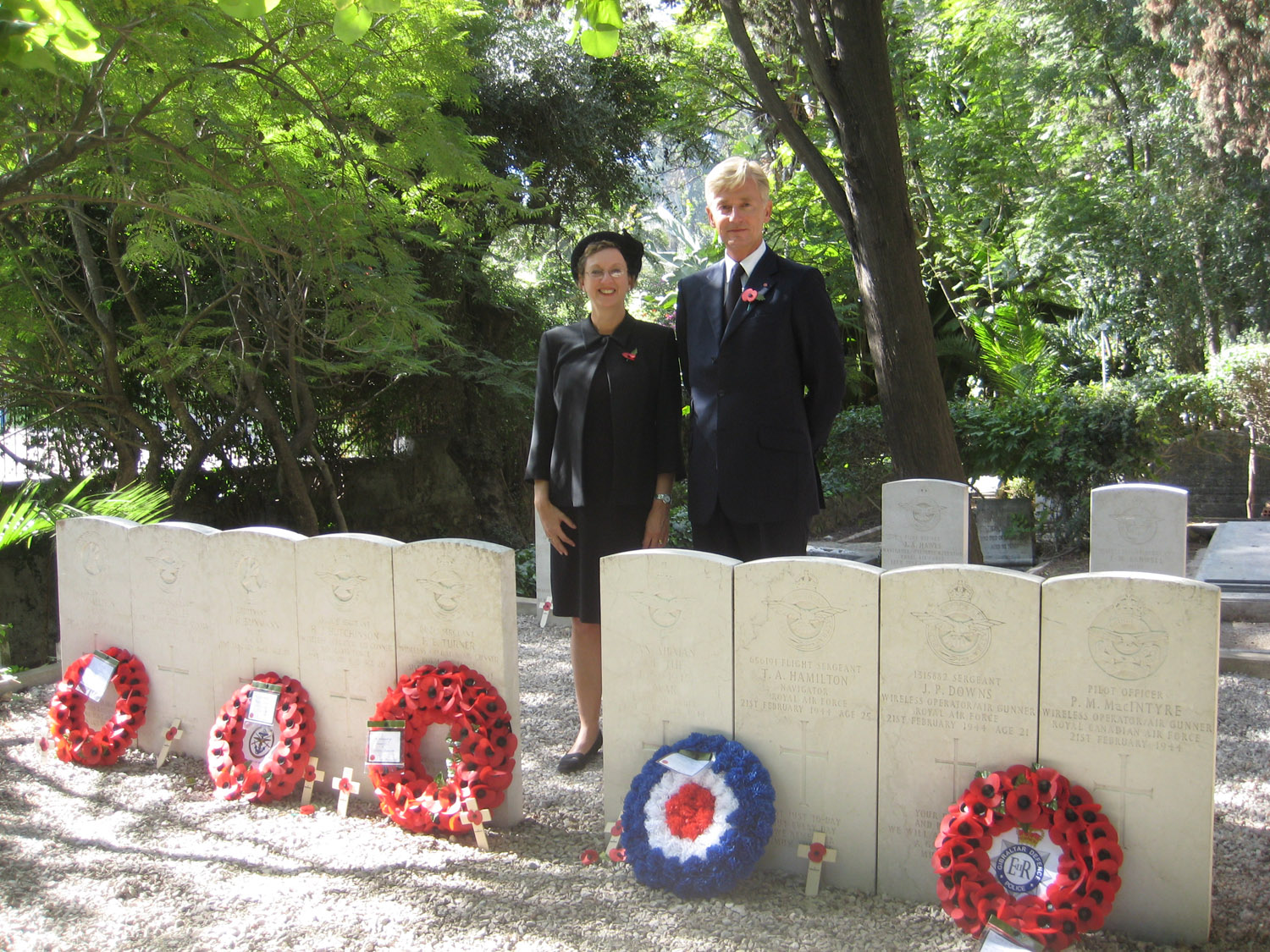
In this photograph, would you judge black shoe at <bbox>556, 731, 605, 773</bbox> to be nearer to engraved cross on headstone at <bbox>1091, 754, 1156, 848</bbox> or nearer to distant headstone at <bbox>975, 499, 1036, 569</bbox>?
engraved cross on headstone at <bbox>1091, 754, 1156, 848</bbox>

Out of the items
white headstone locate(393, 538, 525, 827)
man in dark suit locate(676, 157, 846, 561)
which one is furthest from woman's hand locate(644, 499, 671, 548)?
white headstone locate(393, 538, 525, 827)

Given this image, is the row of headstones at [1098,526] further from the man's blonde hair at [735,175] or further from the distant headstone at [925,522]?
the man's blonde hair at [735,175]

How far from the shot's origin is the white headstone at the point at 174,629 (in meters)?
3.59

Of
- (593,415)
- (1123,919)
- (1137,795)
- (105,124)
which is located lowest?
(1123,919)

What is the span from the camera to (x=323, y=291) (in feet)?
19.3

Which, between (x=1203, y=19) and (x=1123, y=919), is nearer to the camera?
(x=1123, y=919)

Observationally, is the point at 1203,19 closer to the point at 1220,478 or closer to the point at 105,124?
the point at 1220,478

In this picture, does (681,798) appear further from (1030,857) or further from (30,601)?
(30,601)

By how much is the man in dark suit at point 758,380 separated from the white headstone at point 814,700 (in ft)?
1.37

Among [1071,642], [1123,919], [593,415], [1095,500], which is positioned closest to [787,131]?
[1095,500]

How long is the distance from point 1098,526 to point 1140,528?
0.18m

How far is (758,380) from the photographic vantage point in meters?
3.08

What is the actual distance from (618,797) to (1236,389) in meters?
9.89

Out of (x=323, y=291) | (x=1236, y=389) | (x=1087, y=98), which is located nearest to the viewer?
(x=323, y=291)
